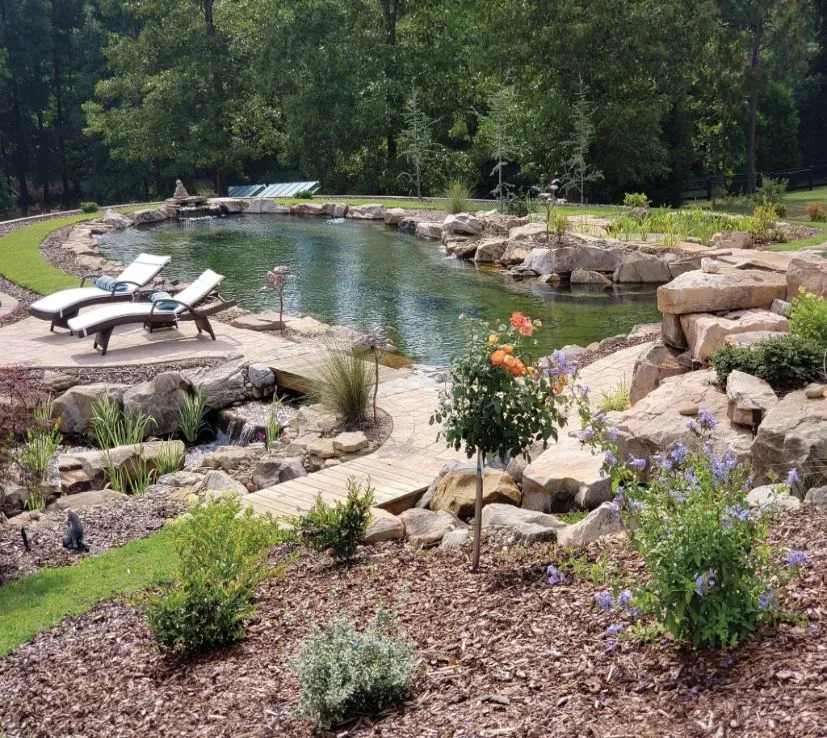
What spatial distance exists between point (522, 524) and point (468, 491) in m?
1.00

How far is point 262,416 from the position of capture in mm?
9227

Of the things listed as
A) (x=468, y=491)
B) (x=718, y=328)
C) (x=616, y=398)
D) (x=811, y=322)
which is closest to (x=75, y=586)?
(x=468, y=491)

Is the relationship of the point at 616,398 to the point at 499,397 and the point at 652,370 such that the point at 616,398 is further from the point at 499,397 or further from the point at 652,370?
the point at 499,397

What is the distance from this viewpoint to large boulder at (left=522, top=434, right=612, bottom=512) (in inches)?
227

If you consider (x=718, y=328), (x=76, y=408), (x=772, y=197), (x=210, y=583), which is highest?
(x=772, y=197)

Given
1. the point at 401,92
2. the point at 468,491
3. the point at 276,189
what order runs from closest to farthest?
the point at 468,491 < the point at 401,92 < the point at 276,189

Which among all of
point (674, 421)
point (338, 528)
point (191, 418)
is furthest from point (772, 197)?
point (338, 528)

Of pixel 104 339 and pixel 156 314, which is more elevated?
pixel 156 314

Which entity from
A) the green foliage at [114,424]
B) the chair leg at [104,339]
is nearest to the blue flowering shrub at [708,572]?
the green foliage at [114,424]

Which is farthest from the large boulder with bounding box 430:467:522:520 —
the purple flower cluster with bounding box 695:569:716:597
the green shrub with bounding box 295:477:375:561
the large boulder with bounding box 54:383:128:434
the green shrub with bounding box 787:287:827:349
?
the large boulder with bounding box 54:383:128:434

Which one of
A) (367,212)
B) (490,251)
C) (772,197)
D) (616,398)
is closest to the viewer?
(616,398)

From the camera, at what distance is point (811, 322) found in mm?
6387

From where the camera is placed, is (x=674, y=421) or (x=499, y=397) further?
(x=674, y=421)

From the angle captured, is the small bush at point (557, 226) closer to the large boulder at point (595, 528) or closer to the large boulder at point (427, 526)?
the large boulder at point (427, 526)
